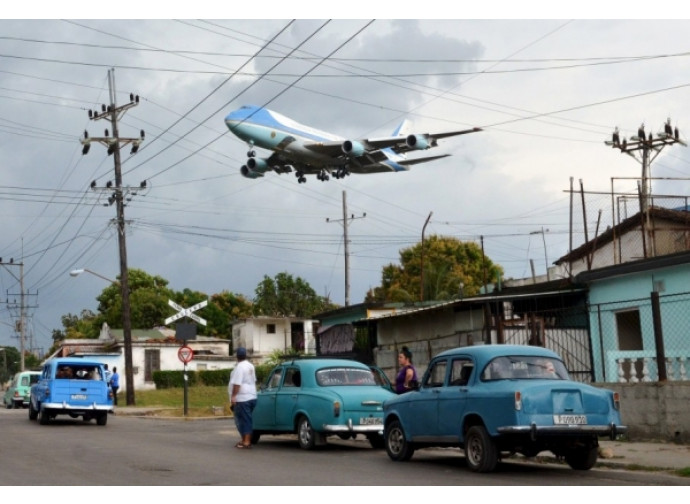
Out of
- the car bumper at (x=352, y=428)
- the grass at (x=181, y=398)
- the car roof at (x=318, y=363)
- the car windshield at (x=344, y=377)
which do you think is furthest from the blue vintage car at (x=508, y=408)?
the grass at (x=181, y=398)

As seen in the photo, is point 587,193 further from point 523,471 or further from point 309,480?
point 309,480

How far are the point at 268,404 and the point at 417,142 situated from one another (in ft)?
67.6

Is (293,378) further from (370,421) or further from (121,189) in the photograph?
(121,189)

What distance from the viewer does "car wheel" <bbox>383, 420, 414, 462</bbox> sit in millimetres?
13977

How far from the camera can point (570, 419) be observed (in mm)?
11727

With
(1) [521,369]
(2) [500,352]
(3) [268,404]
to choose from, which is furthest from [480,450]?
(3) [268,404]

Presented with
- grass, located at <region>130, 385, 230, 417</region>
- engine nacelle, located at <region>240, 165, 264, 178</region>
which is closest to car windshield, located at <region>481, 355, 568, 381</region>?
grass, located at <region>130, 385, 230, 417</region>

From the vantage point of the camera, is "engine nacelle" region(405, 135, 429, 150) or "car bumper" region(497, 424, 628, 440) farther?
"engine nacelle" region(405, 135, 429, 150)

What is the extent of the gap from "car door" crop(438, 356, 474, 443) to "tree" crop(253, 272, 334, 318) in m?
82.3

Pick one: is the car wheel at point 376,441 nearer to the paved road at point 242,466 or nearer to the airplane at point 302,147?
the paved road at point 242,466

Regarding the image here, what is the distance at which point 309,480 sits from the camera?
11320 millimetres

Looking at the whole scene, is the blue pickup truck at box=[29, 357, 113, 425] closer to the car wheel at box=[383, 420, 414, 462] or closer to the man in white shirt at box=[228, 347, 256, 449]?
the man in white shirt at box=[228, 347, 256, 449]

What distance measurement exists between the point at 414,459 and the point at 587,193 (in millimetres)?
16235

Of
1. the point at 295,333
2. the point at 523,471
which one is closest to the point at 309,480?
the point at 523,471
